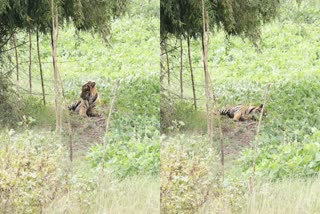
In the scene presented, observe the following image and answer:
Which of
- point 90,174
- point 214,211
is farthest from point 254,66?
point 90,174

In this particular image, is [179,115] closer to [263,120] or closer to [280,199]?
[263,120]

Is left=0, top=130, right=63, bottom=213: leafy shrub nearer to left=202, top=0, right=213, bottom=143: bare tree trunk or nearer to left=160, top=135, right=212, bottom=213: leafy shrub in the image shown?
left=160, top=135, right=212, bottom=213: leafy shrub

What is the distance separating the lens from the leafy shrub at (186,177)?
4477mm

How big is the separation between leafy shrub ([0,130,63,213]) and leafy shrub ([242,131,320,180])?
4.00ft

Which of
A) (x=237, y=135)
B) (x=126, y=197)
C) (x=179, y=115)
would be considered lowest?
(x=126, y=197)

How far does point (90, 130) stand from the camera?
452cm

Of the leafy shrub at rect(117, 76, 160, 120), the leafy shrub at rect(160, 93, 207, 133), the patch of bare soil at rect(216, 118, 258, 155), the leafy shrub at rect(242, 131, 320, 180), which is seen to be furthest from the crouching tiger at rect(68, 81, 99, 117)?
the leafy shrub at rect(242, 131, 320, 180)

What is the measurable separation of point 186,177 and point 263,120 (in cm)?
61

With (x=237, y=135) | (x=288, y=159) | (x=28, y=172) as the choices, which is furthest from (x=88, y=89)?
(x=288, y=159)

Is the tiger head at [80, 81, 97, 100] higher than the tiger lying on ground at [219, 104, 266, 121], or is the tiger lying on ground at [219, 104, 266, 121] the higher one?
the tiger head at [80, 81, 97, 100]

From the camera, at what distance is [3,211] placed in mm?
4379

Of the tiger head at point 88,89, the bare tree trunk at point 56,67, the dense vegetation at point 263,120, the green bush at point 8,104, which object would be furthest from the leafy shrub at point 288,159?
the green bush at point 8,104

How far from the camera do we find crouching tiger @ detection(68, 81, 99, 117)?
448 cm

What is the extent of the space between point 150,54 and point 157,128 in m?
0.47
